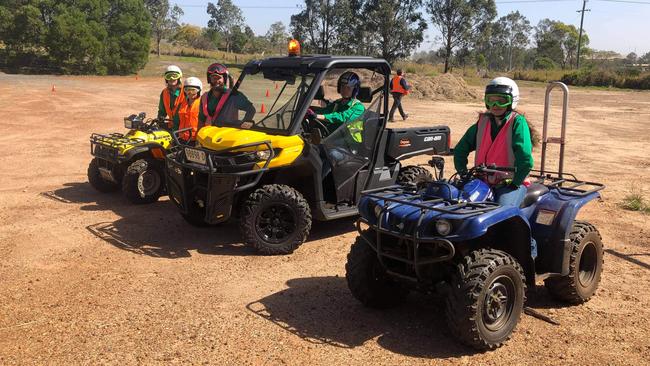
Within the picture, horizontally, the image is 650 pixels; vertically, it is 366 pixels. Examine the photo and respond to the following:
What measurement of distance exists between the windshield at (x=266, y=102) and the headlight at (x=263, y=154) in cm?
42

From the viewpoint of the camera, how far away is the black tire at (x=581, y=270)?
16.5 feet

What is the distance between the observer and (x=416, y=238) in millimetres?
4160

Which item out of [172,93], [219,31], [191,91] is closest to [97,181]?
[172,93]

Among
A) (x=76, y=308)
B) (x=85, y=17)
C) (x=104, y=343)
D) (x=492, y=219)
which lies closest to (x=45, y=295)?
(x=76, y=308)

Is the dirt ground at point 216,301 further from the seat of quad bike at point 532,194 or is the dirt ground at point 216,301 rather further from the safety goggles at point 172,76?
the safety goggles at point 172,76

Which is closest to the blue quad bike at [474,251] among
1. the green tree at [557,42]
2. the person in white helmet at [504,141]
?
the person in white helmet at [504,141]

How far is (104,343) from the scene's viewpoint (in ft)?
14.6

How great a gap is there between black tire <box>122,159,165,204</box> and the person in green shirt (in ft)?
8.62

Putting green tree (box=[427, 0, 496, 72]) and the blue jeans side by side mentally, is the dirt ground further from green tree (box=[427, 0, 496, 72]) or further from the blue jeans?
green tree (box=[427, 0, 496, 72])

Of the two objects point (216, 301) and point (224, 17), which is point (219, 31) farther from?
point (216, 301)

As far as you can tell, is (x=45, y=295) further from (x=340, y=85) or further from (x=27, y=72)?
(x=27, y=72)

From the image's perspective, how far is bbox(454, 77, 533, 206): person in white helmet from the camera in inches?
187

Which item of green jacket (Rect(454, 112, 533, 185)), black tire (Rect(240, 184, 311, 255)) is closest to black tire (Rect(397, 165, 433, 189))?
black tire (Rect(240, 184, 311, 255))

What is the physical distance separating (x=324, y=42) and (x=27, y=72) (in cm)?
2636
